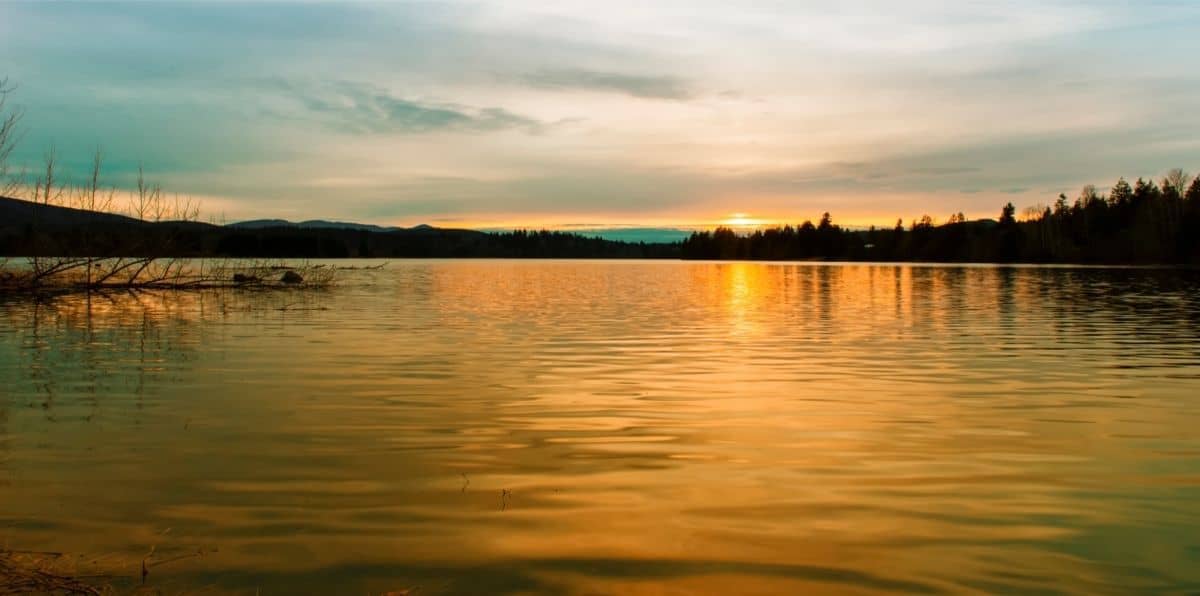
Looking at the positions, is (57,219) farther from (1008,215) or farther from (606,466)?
(1008,215)

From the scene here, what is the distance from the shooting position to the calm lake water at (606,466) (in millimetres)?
6402

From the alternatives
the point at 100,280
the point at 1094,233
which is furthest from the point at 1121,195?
the point at 100,280

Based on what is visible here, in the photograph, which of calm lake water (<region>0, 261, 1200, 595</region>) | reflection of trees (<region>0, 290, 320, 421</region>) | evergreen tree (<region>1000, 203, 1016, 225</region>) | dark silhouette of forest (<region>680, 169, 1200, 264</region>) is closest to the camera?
calm lake water (<region>0, 261, 1200, 595</region>)

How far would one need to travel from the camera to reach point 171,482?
28.0 feet

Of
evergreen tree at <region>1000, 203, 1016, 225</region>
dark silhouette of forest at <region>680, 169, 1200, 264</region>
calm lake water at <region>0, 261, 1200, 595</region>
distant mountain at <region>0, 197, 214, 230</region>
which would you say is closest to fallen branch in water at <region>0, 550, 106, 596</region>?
calm lake water at <region>0, 261, 1200, 595</region>

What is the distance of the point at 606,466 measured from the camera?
947 centimetres

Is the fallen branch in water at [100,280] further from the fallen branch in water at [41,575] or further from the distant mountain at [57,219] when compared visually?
the fallen branch in water at [41,575]

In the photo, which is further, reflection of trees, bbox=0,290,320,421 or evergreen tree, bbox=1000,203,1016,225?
evergreen tree, bbox=1000,203,1016,225

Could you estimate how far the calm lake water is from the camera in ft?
21.0

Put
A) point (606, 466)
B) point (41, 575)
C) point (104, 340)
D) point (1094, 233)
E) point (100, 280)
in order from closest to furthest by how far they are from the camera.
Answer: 1. point (41, 575)
2. point (606, 466)
3. point (104, 340)
4. point (100, 280)
5. point (1094, 233)

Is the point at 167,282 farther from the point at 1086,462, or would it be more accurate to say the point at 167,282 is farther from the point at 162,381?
the point at 1086,462

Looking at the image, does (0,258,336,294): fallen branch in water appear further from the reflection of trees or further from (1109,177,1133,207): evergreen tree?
(1109,177,1133,207): evergreen tree

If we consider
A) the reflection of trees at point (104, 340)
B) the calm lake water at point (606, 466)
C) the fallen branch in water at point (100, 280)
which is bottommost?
the calm lake water at point (606, 466)

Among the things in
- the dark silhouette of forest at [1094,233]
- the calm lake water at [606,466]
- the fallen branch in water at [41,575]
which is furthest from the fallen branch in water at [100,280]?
the dark silhouette of forest at [1094,233]
